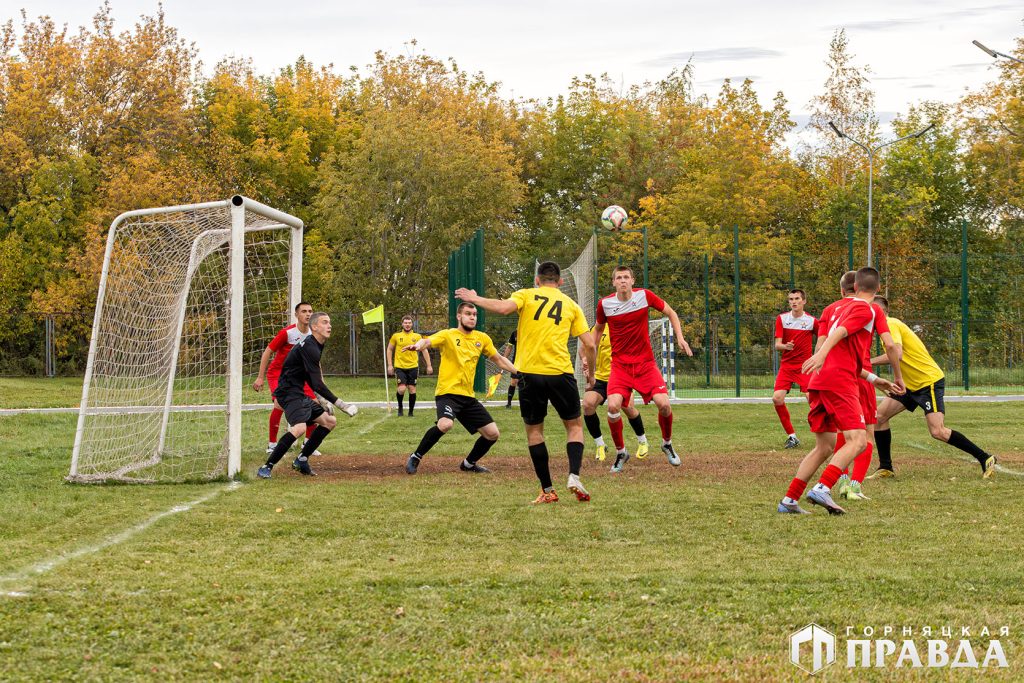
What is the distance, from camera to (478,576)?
6090 millimetres

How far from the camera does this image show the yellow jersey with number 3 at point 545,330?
8.90 metres

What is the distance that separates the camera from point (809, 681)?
443 cm

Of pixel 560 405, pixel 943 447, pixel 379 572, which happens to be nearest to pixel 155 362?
pixel 560 405

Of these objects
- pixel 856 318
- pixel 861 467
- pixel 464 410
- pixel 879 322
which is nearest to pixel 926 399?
pixel 861 467

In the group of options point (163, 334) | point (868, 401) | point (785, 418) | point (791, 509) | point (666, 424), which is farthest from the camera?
point (785, 418)

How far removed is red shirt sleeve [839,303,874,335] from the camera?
8227 millimetres

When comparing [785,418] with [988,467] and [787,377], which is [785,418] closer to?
[787,377]

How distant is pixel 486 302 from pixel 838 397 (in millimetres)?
A: 2681

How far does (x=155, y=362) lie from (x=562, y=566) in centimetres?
707

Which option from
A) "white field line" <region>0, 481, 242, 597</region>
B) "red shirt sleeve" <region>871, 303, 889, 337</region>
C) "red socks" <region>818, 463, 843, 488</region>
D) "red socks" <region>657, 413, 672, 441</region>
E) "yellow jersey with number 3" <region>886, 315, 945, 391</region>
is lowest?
"white field line" <region>0, 481, 242, 597</region>

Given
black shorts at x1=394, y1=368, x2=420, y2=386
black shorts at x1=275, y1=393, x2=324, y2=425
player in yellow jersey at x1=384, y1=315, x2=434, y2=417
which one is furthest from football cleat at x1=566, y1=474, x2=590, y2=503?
black shorts at x1=394, y1=368, x2=420, y2=386

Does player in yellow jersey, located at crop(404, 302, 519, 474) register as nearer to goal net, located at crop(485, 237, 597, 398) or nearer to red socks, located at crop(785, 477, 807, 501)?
red socks, located at crop(785, 477, 807, 501)

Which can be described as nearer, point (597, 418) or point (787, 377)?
point (597, 418)

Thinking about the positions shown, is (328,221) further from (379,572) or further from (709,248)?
(379,572)
